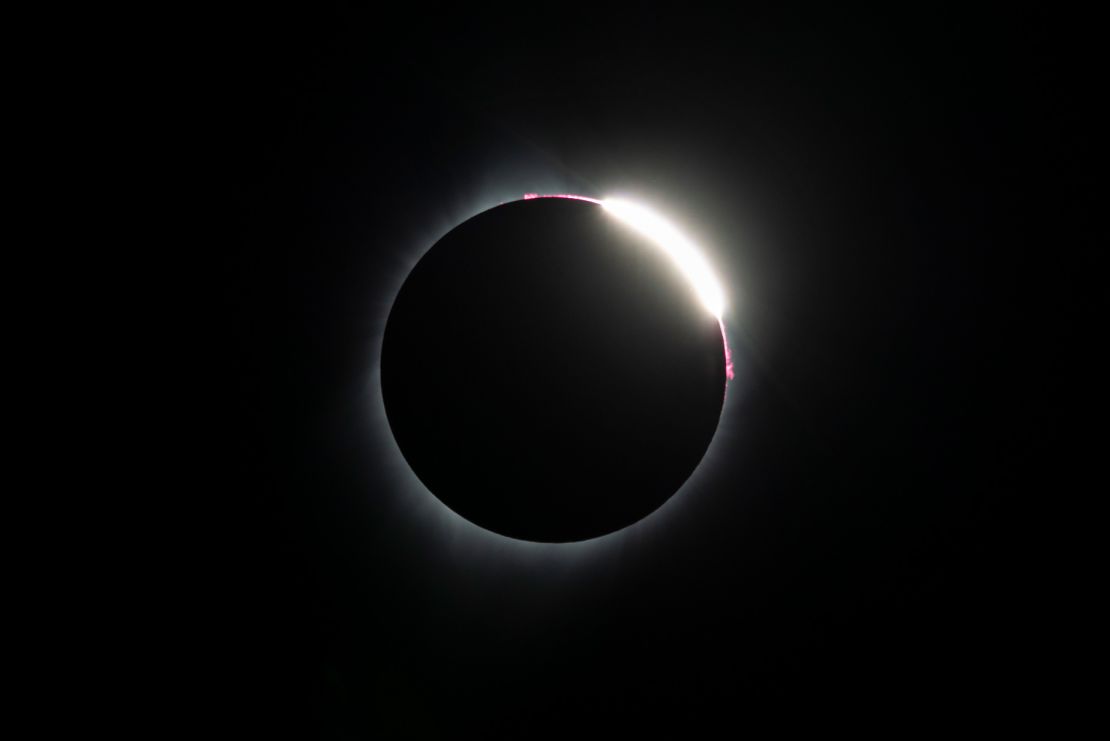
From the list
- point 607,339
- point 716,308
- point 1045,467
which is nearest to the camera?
point 607,339

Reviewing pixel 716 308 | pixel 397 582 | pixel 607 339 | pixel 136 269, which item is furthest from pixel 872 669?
pixel 136 269

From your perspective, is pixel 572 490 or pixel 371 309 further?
pixel 371 309

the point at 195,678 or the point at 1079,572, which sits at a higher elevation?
the point at 1079,572

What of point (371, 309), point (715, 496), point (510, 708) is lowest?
point (510, 708)

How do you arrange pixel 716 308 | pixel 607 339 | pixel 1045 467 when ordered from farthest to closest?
pixel 1045 467 → pixel 716 308 → pixel 607 339

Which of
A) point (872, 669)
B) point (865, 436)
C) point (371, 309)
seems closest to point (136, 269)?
point (371, 309)

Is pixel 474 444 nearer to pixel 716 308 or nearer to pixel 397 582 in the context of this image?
pixel 397 582

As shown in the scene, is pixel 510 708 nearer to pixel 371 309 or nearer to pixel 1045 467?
pixel 371 309
